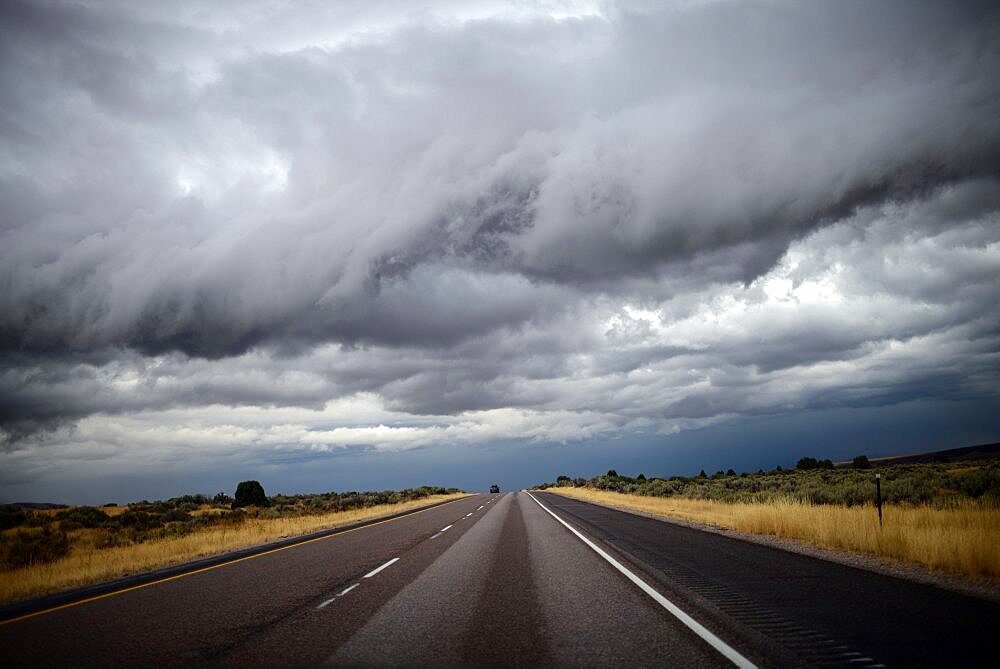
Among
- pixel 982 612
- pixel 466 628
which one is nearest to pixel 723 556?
pixel 982 612

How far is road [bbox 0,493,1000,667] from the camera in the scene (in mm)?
5328

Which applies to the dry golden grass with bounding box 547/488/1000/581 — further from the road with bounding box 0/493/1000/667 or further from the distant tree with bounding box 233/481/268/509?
the distant tree with bounding box 233/481/268/509

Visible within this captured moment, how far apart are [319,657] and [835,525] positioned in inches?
483

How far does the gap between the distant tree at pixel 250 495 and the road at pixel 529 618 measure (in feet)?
151

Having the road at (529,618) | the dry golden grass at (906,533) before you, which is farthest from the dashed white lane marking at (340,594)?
the dry golden grass at (906,533)

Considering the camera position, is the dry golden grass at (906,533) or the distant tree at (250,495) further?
the distant tree at (250,495)

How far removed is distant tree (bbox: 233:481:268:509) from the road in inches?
1814

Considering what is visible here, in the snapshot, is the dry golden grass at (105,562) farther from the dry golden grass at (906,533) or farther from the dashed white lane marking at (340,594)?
the dry golden grass at (906,533)

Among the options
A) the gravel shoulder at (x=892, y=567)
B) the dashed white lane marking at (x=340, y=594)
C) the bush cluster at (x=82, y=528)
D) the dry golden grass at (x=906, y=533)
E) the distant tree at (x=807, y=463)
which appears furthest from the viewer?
the distant tree at (x=807, y=463)

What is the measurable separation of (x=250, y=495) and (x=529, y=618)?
177ft

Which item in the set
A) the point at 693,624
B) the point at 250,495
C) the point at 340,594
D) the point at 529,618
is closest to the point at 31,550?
the point at 340,594

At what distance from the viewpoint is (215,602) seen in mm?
8516

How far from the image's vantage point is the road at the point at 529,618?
5328 mm

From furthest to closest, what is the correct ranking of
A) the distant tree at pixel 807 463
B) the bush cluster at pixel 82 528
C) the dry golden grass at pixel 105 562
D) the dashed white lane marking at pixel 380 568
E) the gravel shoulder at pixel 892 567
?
the distant tree at pixel 807 463
the bush cluster at pixel 82 528
the dry golden grass at pixel 105 562
the dashed white lane marking at pixel 380 568
the gravel shoulder at pixel 892 567
